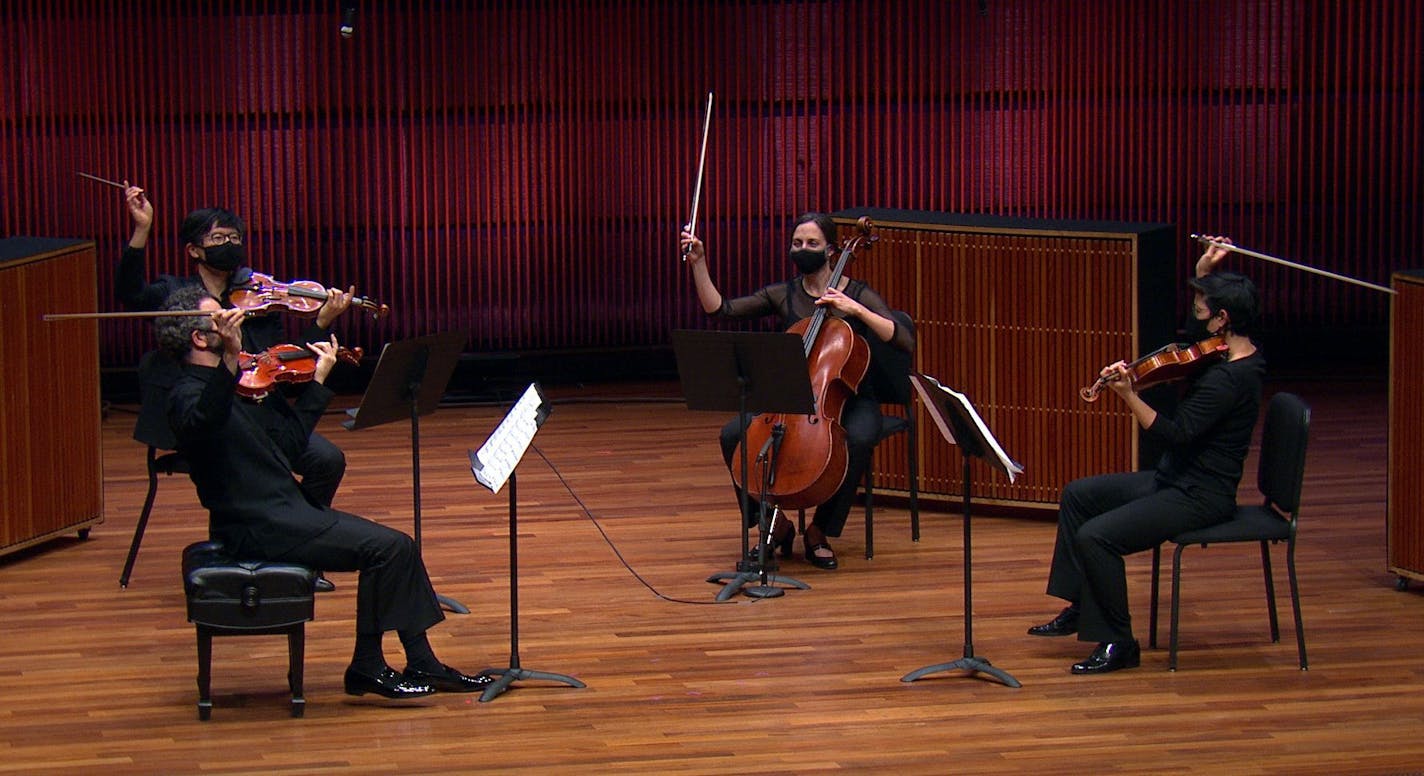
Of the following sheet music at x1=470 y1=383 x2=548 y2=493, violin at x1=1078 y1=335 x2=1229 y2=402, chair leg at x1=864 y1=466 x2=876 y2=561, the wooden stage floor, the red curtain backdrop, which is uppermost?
the red curtain backdrop

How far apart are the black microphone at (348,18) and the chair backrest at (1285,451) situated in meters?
4.56

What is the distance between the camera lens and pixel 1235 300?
16.9ft

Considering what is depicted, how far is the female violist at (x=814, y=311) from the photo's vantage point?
6332 mm

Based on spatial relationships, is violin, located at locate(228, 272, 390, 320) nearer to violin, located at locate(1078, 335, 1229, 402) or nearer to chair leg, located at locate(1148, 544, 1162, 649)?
violin, located at locate(1078, 335, 1229, 402)

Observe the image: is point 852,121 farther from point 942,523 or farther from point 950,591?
point 950,591

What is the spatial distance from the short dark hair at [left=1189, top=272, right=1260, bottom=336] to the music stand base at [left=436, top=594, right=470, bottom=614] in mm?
2303

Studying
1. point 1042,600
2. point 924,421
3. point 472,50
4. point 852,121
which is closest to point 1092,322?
point 924,421

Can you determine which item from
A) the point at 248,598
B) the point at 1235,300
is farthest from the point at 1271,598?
the point at 248,598

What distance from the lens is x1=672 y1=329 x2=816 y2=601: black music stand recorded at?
563 cm

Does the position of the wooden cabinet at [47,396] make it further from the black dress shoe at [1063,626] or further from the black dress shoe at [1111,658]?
the black dress shoe at [1111,658]

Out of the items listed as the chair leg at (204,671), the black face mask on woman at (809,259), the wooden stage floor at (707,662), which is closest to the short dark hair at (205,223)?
the wooden stage floor at (707,662)

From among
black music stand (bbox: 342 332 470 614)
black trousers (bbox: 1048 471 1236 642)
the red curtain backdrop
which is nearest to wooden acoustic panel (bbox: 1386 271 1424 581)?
black trousers (bbox: 1048 471 1236 642)

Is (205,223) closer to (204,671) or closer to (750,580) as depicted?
(204,671)

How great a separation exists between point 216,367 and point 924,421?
306 cm
